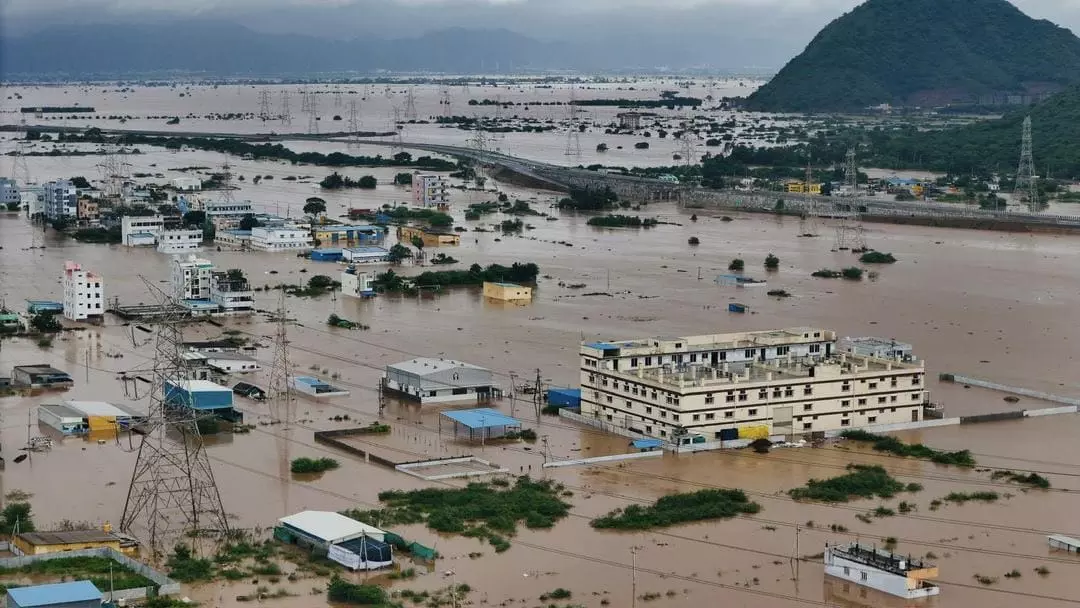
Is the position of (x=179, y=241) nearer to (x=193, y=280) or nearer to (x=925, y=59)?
(x=193, y=280)

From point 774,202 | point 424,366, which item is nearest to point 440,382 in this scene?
point 424,366

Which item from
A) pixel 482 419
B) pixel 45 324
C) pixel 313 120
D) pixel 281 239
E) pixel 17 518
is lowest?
pixel 17 518

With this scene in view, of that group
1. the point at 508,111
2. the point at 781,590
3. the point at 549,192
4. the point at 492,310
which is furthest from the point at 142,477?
the point at 508,111

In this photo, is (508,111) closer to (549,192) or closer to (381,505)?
(549,192)

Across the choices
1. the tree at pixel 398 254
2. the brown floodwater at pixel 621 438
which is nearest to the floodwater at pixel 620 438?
the brown floodwater at pixel 621 438

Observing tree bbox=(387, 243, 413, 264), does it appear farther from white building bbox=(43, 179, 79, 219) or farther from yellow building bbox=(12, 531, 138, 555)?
yellow building bbox=(12, 531, 138, 555)

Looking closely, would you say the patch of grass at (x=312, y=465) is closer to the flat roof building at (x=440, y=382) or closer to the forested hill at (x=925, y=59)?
the flat roof building at (x=440, y=382)

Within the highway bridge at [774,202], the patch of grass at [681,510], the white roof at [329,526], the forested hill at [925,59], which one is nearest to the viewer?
the white roof at [329,526]
